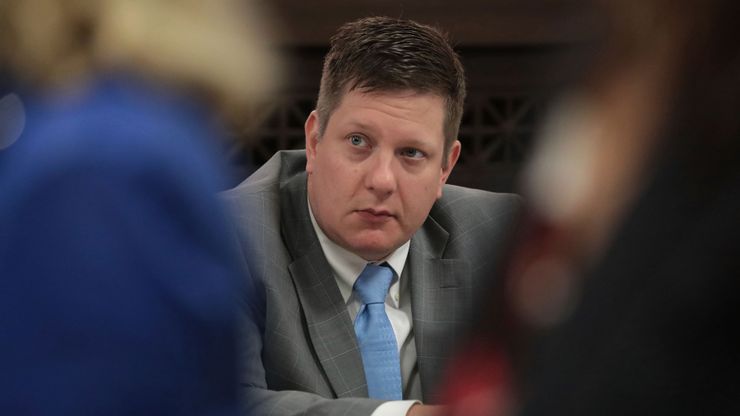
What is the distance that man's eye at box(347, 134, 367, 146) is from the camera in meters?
2.12

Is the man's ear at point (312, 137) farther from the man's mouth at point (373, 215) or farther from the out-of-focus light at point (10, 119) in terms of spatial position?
the out-of-focus light at point (10, 119)

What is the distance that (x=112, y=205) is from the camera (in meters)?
0.82

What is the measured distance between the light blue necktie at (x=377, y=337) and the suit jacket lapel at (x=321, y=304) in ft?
0.11

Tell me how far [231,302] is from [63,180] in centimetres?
17

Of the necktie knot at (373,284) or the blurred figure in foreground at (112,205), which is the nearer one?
the blurred figure in foreground at (112,205)

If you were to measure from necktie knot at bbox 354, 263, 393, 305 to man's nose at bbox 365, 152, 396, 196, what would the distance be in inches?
6.9

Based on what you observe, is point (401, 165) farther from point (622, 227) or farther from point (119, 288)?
point (622, 227)

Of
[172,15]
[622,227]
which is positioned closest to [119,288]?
[172,15]

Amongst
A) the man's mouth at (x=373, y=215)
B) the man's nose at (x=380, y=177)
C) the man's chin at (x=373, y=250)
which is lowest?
the man's chin at (x=373, y=250)

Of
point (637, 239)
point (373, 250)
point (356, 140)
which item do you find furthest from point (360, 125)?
point (637, 239)

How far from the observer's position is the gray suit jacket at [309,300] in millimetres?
2006

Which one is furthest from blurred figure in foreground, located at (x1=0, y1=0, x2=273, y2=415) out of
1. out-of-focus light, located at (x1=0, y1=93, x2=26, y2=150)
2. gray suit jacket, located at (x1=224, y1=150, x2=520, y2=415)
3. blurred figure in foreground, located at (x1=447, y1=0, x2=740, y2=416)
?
gray suit jacket, located at (x1=224, y1=150, x2=520, y2=415)

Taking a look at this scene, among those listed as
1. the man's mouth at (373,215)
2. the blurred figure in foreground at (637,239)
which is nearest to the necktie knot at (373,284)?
the man's mouth at (373,215)

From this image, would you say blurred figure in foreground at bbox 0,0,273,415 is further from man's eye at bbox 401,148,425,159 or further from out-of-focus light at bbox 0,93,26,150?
man's eye at bbox 401,148,425,159
